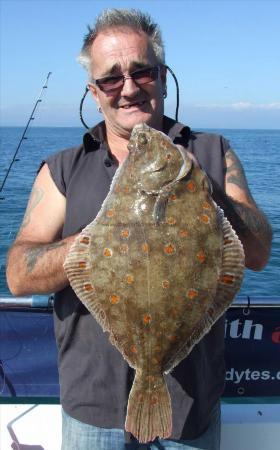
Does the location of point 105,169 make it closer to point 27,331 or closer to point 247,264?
point 247,264

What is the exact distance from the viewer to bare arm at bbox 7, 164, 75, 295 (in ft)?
8.03

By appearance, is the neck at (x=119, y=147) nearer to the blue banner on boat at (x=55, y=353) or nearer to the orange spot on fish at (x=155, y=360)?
the orange spot on fish at (x=155, y=360)

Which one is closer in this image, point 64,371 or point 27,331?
point 64,371

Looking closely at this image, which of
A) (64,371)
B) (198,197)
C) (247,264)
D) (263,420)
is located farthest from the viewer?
(263,420)

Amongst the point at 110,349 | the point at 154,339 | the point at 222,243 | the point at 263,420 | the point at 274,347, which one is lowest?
the point at 263,420

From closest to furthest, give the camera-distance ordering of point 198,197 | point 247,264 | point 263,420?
point 198,197 < point 247,264 < point 263,420

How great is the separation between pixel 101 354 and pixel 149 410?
1.63 ft

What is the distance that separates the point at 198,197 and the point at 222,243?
23cm

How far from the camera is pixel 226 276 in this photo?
2.14m

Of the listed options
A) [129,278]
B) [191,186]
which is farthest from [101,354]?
[191,186]

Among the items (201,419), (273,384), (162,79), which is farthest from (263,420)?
(162,79)

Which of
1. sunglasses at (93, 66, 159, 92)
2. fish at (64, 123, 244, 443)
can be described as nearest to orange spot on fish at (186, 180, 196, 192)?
fish at (64, 123, 244, 443)

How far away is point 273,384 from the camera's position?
3.89m

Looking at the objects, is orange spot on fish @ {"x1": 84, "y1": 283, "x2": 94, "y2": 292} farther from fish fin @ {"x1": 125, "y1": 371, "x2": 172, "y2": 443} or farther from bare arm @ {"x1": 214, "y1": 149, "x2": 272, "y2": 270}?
bare arm @ {"x1": 214, "y1": 149, "x2": 272, "y2": 270}
